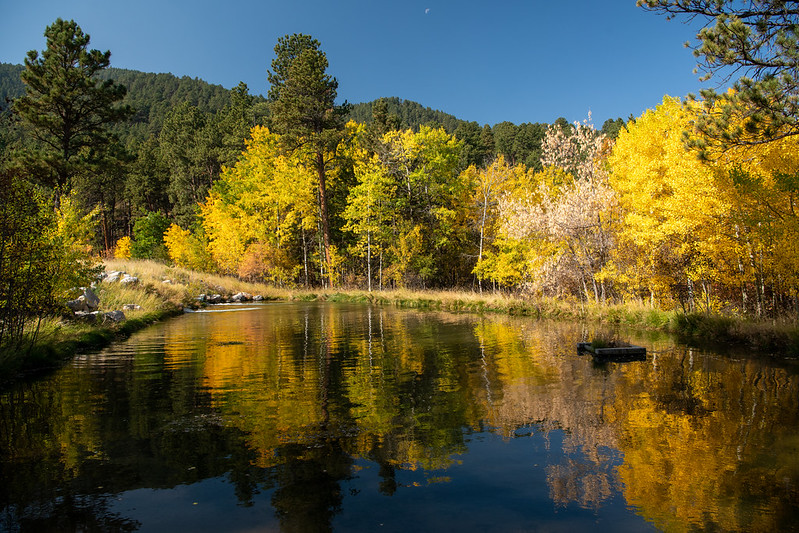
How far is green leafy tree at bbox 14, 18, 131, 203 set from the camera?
32406 mm

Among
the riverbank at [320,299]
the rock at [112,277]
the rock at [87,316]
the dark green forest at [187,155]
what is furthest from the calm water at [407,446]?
the dark green forest at [187,155]

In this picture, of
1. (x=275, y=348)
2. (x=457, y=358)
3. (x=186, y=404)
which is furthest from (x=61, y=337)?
(x=457, y=358)

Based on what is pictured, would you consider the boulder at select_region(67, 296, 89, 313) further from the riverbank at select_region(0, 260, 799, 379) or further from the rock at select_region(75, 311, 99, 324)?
the riverbank at select_region(0, 260, 799, 379)

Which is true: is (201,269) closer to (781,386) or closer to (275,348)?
(275,348)

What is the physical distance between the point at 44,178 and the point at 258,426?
33.3 metres

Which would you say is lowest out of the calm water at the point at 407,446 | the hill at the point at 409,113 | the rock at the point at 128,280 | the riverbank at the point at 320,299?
the calm water at the point at 407,446

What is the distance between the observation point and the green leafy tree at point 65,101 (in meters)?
32.4

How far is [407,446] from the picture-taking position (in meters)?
7.89

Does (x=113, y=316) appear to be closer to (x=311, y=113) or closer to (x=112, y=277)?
(x=112, y=277)

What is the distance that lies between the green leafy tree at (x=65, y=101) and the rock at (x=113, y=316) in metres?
13.6

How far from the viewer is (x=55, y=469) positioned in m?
6.98

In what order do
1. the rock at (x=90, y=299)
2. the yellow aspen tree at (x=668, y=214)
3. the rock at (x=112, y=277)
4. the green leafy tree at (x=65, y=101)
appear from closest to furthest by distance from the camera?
the yellow aspen tree at (x=668, y=214), the rock at (x=90, y=299), the rock at (x=112, y=277), the green leafy tree at (x=65, y=101)

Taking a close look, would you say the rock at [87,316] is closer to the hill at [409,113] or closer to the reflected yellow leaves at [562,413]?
the reflected yellow leaves at [562,413]

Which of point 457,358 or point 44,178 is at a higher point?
point 44,178
